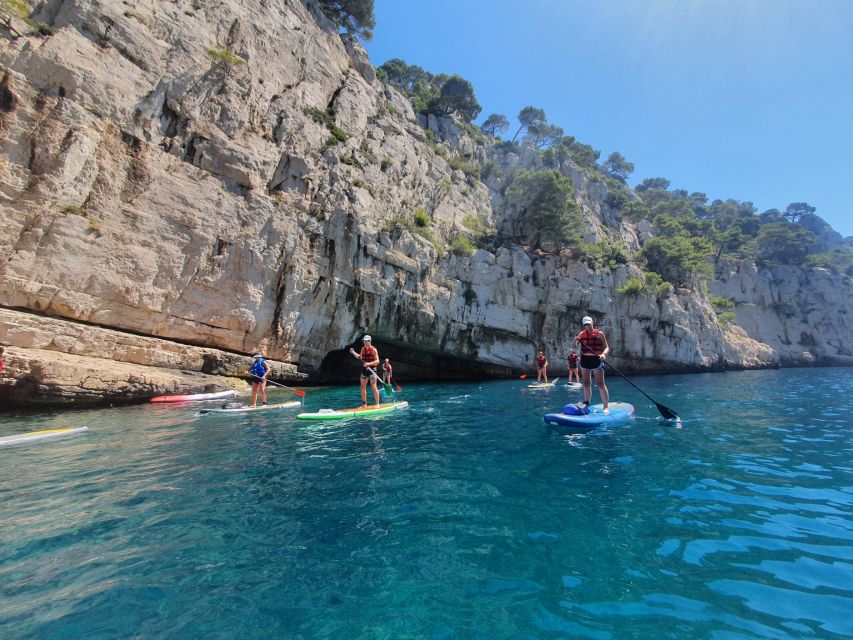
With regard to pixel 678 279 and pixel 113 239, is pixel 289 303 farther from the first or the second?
pixel 678 279

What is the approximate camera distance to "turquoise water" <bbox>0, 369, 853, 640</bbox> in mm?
2859

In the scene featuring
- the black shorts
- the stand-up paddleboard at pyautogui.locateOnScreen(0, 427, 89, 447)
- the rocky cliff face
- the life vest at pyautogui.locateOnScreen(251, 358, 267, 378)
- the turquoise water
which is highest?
the rocky cliff face

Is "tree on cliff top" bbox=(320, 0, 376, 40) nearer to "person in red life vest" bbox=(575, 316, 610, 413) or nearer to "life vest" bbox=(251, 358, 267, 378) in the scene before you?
"life vest" bbox=(251, 358, 267, 378)

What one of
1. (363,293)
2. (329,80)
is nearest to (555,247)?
(363,293)

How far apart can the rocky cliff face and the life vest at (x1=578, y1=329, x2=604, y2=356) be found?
16569 millimetres

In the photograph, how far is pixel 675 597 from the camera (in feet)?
10.2

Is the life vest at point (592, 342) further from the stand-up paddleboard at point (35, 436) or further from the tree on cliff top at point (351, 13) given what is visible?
the tree on cliff top at point (351, 13)

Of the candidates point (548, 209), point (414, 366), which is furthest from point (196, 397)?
point (548, 209)

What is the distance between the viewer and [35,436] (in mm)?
9016

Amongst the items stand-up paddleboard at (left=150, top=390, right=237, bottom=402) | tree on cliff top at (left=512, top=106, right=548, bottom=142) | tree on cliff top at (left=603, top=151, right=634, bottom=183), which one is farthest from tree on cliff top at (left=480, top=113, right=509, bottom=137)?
stand-up paddleboard at (left=150, top=390, right=237, bottom=402)

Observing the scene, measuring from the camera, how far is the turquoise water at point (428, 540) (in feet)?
9.38

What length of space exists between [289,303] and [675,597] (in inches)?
862

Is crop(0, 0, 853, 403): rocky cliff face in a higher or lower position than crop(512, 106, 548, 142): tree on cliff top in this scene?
lower

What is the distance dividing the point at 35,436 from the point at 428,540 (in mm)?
10557
